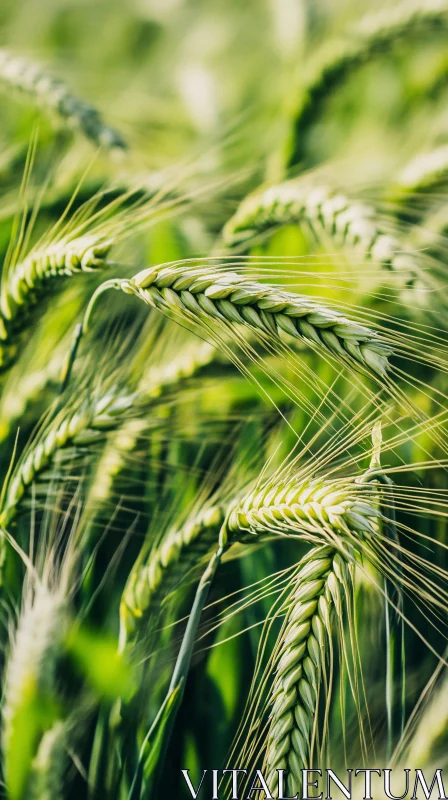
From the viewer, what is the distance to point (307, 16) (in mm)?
1081

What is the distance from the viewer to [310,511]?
43 cm

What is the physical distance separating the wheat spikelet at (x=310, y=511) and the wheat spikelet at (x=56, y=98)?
0.57m

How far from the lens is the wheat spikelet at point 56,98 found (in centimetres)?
84

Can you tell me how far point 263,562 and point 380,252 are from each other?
1.06ft

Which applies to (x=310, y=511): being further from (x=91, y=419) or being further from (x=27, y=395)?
(x=27, y=395)

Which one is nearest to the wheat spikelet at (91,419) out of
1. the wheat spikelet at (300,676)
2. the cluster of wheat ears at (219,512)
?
the cluster of wheat ears at (219,512)

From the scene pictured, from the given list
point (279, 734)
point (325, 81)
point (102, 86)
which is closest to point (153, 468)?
point (279, 734)

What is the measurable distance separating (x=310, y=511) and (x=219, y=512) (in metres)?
0.14

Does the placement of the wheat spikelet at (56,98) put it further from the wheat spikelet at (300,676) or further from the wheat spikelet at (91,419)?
the wheat spikelet at (300,676)

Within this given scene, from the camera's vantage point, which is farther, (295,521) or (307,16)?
(307,16)

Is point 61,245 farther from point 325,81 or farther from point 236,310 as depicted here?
point 325,81

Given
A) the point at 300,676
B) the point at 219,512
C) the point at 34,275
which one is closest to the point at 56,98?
the point at 34,275

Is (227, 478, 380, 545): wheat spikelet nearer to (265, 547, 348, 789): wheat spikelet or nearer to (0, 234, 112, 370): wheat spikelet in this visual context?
(265, 547, 348, 789): wheat spikelet

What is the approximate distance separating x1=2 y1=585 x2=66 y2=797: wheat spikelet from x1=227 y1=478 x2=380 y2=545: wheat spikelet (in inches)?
7.9
